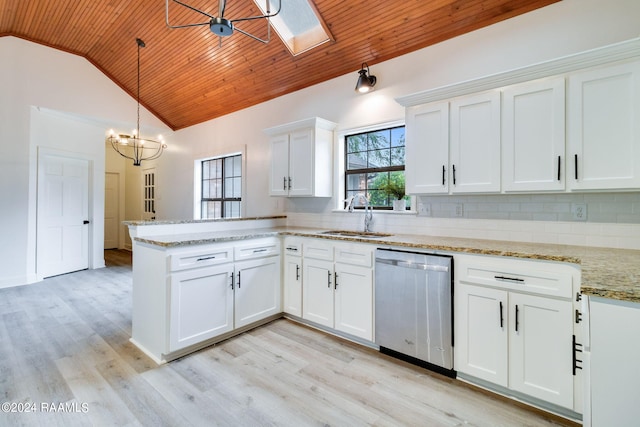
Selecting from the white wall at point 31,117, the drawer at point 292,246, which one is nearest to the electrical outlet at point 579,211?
the drawer at point 292,246

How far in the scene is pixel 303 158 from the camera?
11.7 feet

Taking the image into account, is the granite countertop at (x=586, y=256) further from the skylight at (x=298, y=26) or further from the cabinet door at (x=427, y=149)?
the skylight at (x=298, y=26)

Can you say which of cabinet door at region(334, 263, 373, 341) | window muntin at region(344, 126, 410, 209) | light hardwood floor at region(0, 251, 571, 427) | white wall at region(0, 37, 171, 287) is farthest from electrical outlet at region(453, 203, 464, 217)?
white wall at region(0, 37, 171, 287)

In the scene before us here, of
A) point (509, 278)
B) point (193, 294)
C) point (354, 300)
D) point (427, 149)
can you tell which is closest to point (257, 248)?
point (193, 294)

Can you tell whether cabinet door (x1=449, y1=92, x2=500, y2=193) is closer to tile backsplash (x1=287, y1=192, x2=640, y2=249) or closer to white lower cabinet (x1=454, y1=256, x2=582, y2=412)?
tile backsplash (x1=287, y1=192, x2=640, y2=249)

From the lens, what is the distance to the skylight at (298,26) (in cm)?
331

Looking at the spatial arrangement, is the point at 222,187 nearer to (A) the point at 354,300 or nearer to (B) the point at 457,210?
(A) the point at 354,300

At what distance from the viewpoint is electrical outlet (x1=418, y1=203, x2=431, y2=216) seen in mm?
2957

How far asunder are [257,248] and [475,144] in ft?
7.10

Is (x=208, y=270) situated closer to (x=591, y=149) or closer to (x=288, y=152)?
(x=288, y=152)

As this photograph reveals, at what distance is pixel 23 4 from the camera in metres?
3.95

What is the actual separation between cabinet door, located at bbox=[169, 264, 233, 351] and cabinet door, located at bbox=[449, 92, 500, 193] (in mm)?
2183

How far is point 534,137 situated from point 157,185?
23.2 ft

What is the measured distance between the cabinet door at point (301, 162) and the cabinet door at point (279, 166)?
2.9 inches
